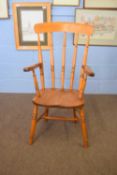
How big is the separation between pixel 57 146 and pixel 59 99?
1.27 feet

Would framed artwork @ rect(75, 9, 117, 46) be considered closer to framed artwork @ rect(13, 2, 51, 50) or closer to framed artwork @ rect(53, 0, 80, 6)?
framed artwork @ rect(53, 0, 80, 6)

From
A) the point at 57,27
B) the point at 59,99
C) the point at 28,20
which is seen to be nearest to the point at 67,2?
the point at 28,20

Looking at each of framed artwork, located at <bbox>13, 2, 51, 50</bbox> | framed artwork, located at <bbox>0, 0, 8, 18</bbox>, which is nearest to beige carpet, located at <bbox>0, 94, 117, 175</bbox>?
framed artwork, located at <bbox>13, 2, 51, 50</bbox>

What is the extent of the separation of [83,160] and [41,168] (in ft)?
1.03

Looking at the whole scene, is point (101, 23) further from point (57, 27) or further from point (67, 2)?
point (57, 27)

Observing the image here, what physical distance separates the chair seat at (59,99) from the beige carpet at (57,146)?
14.4 inches

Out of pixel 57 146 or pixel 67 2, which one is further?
pixel 67 2

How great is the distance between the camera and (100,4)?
7.41 feet

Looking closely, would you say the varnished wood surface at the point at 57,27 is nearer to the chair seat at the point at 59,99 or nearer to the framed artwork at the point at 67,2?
the chair seat at the point at 59,99

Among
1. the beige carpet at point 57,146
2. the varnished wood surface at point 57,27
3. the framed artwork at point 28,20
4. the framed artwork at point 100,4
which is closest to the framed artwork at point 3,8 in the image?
the framed artwork at point 28,20

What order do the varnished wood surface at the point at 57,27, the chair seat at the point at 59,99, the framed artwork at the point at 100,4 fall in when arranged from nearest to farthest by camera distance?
1. the chair seat at the point at 59,99
2. the varnished wood surface at the point at 57,27
3. the framed artwork at the point at 100,4

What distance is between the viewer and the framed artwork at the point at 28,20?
229cm

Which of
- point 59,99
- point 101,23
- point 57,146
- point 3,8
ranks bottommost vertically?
point 57,146

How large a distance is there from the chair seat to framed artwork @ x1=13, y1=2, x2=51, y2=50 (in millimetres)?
911
